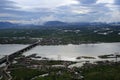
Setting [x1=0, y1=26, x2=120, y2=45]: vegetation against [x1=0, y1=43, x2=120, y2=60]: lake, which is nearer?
[x1=0, y1=43, x2=120, y2=60]: lake

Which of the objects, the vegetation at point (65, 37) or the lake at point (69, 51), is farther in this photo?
the vegetation at point (65, 37)

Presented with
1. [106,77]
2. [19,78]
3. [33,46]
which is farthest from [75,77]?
[33,46]

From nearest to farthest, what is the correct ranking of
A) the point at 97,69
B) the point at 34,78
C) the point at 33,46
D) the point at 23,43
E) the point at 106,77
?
1. the point at 106,77
2. the point at 34,78
3. the point at 97,69
4. the point at 33,46
5. the point at 23,43

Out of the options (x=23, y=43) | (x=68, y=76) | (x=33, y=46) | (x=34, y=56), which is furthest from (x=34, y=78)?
(x=23, y=43)

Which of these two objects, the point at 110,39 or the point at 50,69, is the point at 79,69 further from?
the point at 110,39

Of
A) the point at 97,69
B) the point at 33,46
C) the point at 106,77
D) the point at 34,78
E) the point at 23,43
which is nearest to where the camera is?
the point at 106,77

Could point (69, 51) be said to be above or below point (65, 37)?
below

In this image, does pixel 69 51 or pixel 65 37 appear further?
pixel 65 37

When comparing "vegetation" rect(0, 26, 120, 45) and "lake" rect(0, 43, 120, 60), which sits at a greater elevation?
"vegetation" rect(0, 26, 120, 45)

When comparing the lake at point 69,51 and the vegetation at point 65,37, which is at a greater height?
the vegetation at point 65,37

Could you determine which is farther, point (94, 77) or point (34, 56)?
point (34, 56)
